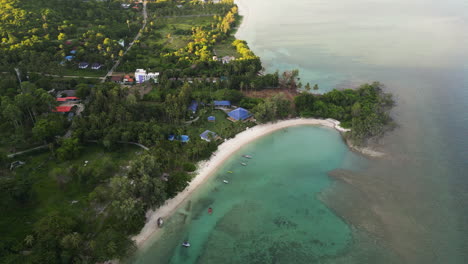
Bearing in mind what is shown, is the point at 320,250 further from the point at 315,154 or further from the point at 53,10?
the point at 53,10

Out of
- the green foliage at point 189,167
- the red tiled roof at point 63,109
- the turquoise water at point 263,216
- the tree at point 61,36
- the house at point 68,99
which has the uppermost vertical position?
the tree at point 61,36

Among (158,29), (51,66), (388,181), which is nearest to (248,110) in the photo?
(388,181)

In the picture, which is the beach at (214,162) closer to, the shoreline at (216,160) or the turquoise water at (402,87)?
the shoreline at (216,160)

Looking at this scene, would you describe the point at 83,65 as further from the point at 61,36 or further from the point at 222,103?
the point at 222,103

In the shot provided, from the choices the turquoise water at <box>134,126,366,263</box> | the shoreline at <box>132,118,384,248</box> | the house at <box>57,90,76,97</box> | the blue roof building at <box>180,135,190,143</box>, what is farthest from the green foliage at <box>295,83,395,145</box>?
the house at <box>57,90,76,97</box>

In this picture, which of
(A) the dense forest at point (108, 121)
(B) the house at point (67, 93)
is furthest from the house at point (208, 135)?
(B) the house at point (67, 93)

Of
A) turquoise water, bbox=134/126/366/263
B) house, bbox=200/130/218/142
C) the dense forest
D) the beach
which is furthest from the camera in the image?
house, bbox=200/130/218/142

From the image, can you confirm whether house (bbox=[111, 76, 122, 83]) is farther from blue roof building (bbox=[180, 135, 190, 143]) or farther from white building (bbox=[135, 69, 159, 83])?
blue roof building (bbox=[180, 135, 190, 143])
